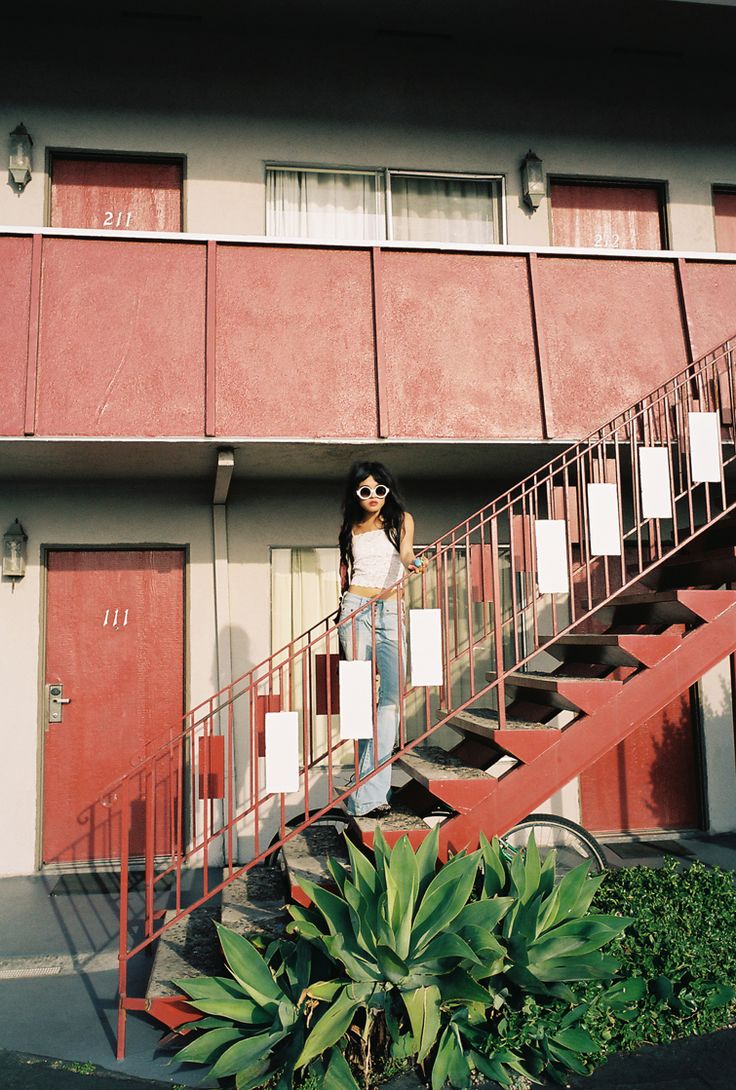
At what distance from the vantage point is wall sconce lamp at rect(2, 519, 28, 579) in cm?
618

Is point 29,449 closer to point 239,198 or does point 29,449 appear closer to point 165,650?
point 165,650

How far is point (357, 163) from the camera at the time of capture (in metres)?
6.80

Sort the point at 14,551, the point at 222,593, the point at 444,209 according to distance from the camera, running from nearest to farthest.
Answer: the point at 14,551, the point at 222,593, the point at 444,209

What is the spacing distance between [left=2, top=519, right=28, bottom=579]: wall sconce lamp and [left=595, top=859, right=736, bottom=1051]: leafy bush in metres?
4.64

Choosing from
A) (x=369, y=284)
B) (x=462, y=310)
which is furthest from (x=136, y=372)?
(x=462, y=310)

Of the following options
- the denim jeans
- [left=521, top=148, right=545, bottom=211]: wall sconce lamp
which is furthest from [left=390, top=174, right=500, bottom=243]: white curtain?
the denim jeans

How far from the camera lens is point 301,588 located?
259 inches

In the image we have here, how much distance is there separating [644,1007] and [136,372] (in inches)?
172

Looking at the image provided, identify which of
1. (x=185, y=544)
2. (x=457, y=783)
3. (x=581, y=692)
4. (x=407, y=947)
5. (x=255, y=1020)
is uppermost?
(x=185, y=544)

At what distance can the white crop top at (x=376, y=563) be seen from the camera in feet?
14.0

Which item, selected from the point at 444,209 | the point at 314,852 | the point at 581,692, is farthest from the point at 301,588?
the point at 444,209

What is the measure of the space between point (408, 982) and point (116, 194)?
6.17 meters

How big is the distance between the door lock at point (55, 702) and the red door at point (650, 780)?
4183 mm

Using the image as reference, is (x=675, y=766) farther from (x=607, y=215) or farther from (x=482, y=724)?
(x=607, y=215)
